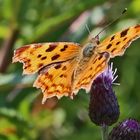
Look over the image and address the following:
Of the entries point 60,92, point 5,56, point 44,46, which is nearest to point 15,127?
point 5,56

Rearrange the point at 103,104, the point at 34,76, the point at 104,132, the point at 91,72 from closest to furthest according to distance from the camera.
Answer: the point at 91,72
the point at 104,132
the point at 103,104
the point at 34,76

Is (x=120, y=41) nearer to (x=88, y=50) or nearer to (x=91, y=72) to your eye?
(x=91, y=72)

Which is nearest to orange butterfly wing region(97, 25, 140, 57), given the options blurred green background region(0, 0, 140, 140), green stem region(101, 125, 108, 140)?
green stem region(101, 125, 108, 140)

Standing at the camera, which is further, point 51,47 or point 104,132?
point 51,47

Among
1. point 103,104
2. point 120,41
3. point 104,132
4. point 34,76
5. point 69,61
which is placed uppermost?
point 34,76

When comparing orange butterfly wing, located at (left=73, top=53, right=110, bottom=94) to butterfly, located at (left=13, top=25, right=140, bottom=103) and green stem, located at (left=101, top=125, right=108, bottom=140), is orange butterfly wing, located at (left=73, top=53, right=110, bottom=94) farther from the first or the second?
green stem, located at (left=101, top=125, right=108, bottom=140)

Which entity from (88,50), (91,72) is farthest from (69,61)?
(91,72)

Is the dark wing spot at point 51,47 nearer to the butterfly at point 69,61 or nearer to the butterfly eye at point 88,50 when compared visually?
the butterfly at point 69,61
